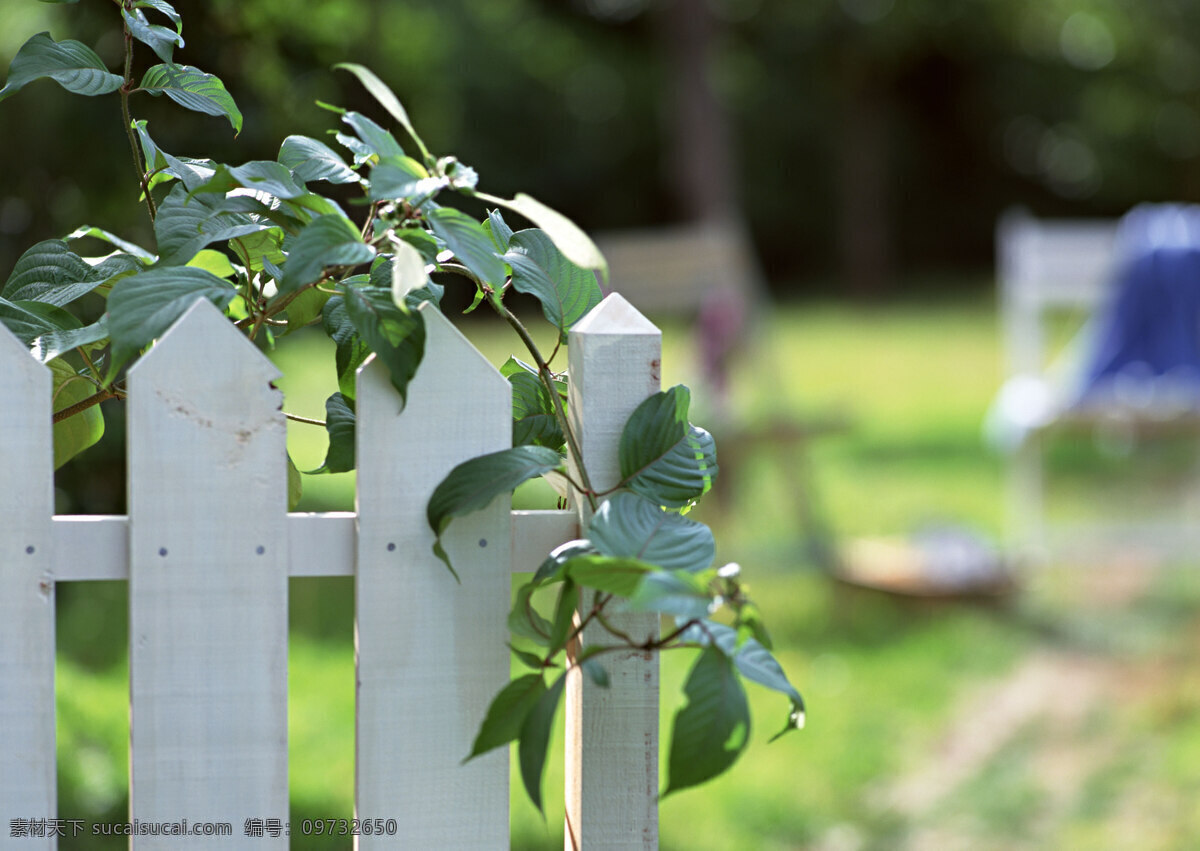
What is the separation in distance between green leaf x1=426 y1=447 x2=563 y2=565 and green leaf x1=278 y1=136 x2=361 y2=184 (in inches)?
8.2

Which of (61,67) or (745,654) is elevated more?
(61,67)

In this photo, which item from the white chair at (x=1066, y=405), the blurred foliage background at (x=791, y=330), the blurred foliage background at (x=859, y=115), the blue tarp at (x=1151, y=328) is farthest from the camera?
the blurred foliage background at (x=859, y=115)

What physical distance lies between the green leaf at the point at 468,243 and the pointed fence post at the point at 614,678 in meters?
0.13

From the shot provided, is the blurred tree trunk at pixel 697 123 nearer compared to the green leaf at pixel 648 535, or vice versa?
the green leaf at pixel 648 535

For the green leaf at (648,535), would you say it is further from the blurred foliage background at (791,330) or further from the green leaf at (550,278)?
the blurred foliage background at (791,330)

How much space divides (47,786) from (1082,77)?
58.2 feet

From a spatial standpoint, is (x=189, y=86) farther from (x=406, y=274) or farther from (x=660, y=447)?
(x=660, y=447)

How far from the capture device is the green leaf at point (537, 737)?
27.8 inches

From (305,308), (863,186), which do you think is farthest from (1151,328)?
(863,186)

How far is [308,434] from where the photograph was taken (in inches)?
233

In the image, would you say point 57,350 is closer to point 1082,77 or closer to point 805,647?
point 805,647

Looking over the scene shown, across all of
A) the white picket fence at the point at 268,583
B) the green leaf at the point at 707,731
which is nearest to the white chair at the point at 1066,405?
the white picket fence at the point at 268,583

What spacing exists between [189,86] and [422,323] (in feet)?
0.88

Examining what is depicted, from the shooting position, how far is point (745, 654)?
728mm
